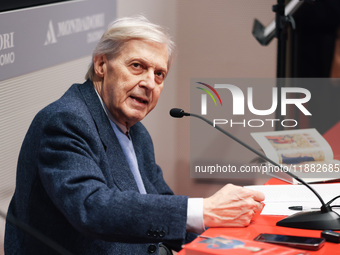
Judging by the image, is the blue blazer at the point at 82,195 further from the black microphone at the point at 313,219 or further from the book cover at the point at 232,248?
the black microphone at the point at 313,219

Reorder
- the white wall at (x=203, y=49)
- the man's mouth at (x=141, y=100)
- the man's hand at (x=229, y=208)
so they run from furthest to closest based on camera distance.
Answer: the white wall at (x=203, y=49) < the man's mouth at (x=141, y=100) < the man's hand at (x=229, y=208)

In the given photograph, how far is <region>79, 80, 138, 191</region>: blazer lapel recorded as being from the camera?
1601 millimetres

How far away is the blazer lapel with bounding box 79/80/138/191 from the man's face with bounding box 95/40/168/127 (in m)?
0.05

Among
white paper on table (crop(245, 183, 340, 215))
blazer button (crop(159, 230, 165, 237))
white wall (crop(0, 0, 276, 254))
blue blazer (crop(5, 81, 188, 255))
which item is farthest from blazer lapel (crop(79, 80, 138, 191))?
white wall (crop(0, 0, 276, 254))

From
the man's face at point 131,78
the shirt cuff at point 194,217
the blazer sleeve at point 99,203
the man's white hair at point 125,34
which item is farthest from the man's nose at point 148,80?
the shirt cuff at point 194,217

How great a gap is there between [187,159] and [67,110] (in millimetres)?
2679

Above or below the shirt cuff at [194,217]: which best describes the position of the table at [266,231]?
below

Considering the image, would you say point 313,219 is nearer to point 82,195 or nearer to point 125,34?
point 82,195

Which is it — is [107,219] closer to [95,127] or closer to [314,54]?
[95,127]

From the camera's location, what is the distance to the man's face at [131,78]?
1.67 meters

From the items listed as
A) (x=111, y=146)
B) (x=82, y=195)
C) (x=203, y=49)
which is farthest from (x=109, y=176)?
(x=203, y=49)

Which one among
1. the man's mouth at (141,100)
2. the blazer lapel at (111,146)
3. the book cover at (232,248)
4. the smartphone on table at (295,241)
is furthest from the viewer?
the man's mouth at (141,100)

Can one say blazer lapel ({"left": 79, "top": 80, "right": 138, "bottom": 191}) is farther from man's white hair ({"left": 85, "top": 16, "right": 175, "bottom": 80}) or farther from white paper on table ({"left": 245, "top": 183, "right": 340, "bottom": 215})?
white paper on table ({"left": 245, "top": 183, "right": 340, "bottom": 215})

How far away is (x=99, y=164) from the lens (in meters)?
1.54
